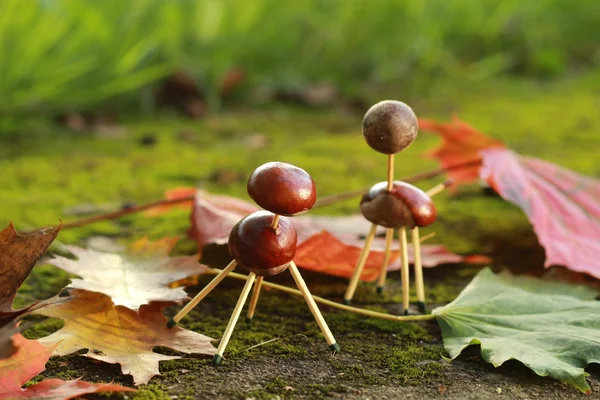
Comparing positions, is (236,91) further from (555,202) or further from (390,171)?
(390,171)

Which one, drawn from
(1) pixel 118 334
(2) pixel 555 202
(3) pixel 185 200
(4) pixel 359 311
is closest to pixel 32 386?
(1) pixel 118 334

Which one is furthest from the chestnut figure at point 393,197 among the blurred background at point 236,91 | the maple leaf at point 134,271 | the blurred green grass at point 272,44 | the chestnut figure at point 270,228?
the blurred green grass at point 272,44

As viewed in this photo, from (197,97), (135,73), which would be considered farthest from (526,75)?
(135,73)

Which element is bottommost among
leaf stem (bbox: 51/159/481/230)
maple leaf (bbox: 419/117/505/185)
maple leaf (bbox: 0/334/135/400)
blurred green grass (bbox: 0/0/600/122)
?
maple leaf (bbox: 0/334/135/400)

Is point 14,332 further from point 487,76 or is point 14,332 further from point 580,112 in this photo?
point 487,76

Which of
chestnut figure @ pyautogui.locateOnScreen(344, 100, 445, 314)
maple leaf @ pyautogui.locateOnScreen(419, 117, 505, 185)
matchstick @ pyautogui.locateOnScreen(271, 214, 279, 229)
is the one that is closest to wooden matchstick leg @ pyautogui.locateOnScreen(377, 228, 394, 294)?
chestnut figure @ pyautogui.locateOnScreen(344, 100, 445, 314)

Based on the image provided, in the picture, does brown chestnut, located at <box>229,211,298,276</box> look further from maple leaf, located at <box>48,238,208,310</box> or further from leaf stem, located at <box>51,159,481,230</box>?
leaf stem, located at <box>51,159,481,230</box>

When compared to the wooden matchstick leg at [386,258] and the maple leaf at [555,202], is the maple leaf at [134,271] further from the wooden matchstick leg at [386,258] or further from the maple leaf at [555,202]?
the maple leaf at [555,202]
